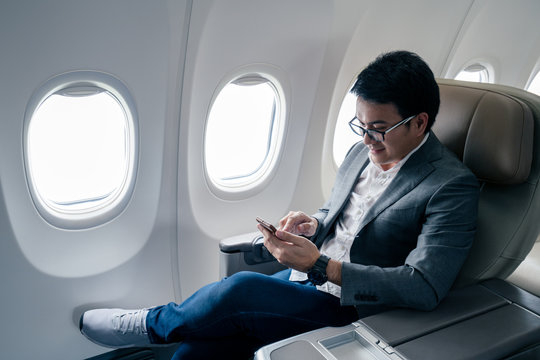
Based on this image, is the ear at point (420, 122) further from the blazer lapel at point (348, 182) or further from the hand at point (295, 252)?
the hand at point (295, 252)

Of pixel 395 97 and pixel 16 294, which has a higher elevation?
pixel 395 97

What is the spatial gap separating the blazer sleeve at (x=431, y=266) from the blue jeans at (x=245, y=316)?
219 millimetres

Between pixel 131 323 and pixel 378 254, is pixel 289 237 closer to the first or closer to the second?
pixel 378 254

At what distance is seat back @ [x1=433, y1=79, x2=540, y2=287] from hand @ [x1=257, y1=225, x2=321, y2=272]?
2.15 feet

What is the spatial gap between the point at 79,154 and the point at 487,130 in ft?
6.63

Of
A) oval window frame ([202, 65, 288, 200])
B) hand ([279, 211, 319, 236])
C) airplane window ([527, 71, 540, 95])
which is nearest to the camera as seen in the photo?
hand ([279, 211, 319, 236])

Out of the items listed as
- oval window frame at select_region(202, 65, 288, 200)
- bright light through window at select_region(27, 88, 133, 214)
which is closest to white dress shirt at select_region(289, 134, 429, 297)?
oval window frame at select_region(202, 65, 288, 200)

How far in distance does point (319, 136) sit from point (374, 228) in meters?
1.37

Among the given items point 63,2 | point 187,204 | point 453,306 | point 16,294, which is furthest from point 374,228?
point 16,294

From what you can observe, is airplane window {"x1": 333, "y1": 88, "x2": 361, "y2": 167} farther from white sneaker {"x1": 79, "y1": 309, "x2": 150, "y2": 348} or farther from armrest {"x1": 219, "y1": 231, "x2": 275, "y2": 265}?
white sneaker {"x1": 79, "y1": 309, "x2": 150, "y2": 348}

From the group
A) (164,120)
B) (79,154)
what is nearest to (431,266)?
(164,120)

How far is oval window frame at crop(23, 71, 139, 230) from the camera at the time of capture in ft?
6.23

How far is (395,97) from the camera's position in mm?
1588

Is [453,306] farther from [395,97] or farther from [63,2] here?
[63,2]
